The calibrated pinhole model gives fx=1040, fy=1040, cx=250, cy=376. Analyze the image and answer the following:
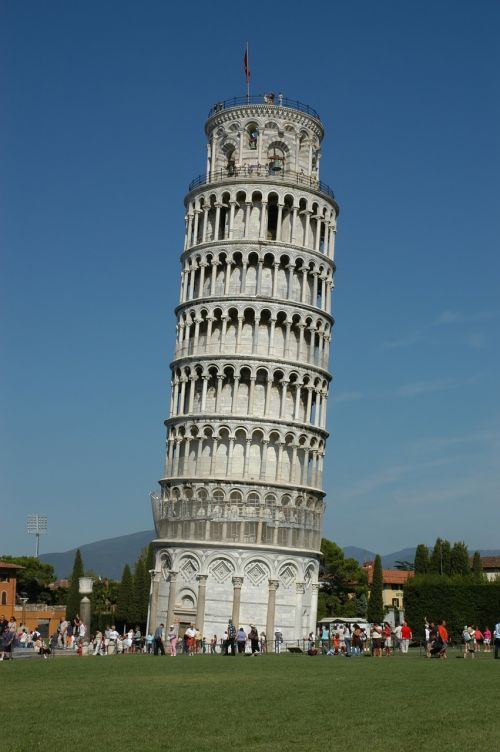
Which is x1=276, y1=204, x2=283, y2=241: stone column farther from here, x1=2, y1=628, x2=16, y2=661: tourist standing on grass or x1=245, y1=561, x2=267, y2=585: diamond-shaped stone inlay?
x1=2, y1=628, x2=16, y2=661: tourist standing on grass

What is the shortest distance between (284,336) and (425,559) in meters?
46.7

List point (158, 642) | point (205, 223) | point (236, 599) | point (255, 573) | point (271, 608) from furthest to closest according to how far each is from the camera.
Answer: point (205, 223) < point (255, 573) < point (271, 608) < point (236, 599) < point (158, 642)

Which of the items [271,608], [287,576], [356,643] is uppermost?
[287,576]

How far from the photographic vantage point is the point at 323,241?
72.8 metres

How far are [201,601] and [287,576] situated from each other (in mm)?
5709

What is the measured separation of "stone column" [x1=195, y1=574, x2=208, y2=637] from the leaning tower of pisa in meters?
0.06

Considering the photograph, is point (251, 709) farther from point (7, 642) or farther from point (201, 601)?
point (201, 601)

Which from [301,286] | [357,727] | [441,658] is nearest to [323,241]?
[301,286]

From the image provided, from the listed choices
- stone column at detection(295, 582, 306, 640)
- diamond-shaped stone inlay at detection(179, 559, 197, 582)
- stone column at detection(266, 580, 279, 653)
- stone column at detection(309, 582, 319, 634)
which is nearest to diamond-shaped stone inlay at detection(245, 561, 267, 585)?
stone column at detection(266, 580, 279, 653)

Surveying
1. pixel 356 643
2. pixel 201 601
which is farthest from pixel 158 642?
pixel 201 601

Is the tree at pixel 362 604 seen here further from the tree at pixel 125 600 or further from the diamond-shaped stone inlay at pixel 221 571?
the diamond-shaped stone inlay at pixel 221 571

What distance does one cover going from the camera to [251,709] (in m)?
21.9

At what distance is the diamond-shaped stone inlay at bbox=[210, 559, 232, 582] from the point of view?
212 feet

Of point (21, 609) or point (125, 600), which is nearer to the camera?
point (125, 600)
